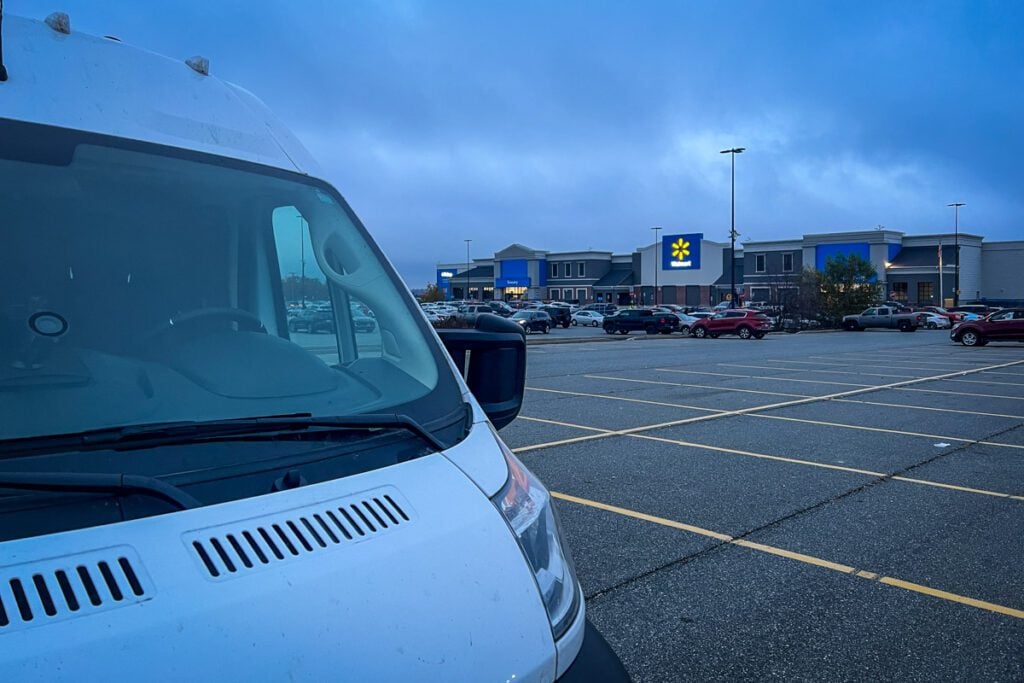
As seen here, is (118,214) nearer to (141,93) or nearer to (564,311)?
(141,93)

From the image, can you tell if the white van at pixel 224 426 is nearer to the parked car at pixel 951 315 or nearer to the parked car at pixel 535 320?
the parked car at pixel 535 320

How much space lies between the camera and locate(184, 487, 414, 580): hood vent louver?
57.8 inches

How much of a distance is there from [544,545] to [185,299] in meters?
1.26

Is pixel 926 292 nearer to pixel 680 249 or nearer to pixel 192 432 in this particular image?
pixel 680 249

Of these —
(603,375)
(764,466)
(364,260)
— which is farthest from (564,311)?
(364,260)

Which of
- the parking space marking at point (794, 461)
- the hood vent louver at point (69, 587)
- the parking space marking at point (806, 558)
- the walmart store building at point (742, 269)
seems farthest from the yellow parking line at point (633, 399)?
the walmart store building at point (742, 269)

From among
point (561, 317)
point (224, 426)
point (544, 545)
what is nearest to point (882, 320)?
point (561, 317)

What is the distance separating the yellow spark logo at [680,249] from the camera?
207 ft

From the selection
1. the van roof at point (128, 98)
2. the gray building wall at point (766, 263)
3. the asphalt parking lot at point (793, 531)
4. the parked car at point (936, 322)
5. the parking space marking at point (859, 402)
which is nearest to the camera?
the van roof at point (128, 98)

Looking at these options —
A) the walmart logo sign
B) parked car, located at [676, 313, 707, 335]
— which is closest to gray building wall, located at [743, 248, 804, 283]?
the walmart logo sign

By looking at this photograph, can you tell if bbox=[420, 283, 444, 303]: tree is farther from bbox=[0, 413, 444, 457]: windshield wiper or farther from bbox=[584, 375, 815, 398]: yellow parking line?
bbox=[0, 413, 444, 457]: windshield wiper

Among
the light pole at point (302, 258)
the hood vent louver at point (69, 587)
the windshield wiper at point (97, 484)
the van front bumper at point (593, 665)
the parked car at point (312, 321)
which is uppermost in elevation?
the light pole at point (302, 258)

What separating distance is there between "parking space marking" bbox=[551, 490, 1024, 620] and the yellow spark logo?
58.9 metres

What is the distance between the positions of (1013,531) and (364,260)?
16.7 feet
